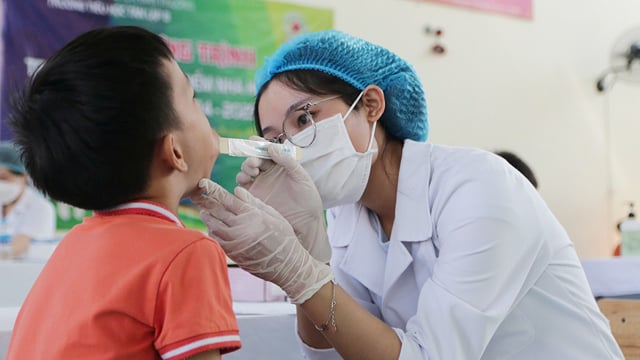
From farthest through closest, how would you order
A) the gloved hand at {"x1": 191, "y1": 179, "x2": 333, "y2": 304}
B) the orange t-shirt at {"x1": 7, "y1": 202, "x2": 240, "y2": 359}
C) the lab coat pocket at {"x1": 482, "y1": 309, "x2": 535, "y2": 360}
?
the lab coat pocket at {"x1": 482, "y1": 309, "x2": 535, "y2": 360} < the gloved hand at {"x1": 191, "y1": 179, "x2": 333, "y2": 304} < the orange t-shirt at {"x1": 7, "y1": 202, "x2": 240, "y2": 359}

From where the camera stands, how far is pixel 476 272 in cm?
103

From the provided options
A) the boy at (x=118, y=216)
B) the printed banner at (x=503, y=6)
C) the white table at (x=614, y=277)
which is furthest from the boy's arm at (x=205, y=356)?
the printed banner at (x=503, y=6)

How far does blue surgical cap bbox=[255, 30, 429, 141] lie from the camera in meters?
1.25

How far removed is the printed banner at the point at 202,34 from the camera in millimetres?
2572

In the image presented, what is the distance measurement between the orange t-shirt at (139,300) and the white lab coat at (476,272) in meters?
0.44

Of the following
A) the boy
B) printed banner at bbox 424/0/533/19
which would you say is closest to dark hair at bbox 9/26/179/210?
the boy

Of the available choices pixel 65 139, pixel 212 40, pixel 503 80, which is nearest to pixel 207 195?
pixel 65 139

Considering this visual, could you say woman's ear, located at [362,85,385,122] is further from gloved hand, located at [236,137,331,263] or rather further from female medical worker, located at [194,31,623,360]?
gloved hand, located at [236,137,331,263]

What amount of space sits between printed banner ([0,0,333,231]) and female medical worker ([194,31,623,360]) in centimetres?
134

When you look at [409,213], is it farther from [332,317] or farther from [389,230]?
[332,317]

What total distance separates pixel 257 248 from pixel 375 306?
0.44m

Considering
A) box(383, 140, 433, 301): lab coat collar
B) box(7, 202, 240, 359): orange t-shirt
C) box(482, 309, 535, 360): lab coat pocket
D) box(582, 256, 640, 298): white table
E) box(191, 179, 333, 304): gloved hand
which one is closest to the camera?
box(7, 202, 240, 359): orange t-shirt

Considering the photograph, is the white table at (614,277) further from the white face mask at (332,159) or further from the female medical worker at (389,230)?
the white face mask at (332,159)

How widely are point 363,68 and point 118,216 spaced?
67cm
